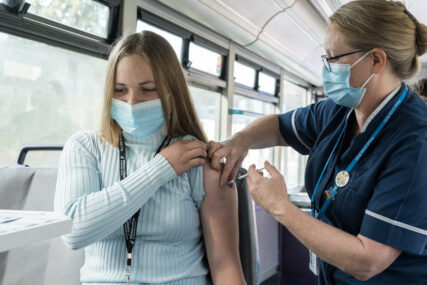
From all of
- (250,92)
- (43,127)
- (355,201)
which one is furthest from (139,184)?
(250,92)

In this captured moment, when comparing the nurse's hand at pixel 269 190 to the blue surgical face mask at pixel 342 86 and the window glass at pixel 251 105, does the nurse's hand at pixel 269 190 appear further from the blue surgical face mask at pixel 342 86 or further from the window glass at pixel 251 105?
the window glass at pixel 251 105

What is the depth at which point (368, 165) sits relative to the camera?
1.21 meters

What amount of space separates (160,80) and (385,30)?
2.96 feet

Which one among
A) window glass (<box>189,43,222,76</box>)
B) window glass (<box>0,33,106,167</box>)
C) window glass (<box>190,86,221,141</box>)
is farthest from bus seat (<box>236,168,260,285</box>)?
window glass (<box>190,86,221,141</box>)

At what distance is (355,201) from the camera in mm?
1218

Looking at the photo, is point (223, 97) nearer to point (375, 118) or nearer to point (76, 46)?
point (76, 46)

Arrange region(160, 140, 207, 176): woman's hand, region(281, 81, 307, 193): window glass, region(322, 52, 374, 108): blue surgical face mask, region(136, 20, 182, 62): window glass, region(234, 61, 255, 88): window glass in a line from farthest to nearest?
region(281, 81, 307, 193): window glass < region(234, 61, 255, 88): window glass < region(136, 20, 182, 62): window glass < region(322, 52, 374, 108): blue surgical face mask < region(160, 140, 207, 176): woman's hand

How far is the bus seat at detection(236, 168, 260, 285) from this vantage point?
139 cm

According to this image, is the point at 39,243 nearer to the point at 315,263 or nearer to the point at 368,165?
the point at 315,263

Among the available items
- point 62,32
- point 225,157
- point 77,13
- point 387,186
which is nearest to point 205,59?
point 77,13

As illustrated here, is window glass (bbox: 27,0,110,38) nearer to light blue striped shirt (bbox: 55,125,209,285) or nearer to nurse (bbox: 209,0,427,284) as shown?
light blue striped shirt (bbox: 55,125,209,285)

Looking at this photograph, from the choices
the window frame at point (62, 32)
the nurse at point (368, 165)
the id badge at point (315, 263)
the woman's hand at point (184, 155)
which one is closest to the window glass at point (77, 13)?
the window frame at point (62, 32)

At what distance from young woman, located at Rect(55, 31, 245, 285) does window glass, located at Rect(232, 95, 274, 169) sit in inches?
95.3

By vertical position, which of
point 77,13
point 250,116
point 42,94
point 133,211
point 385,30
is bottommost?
point 133,211
